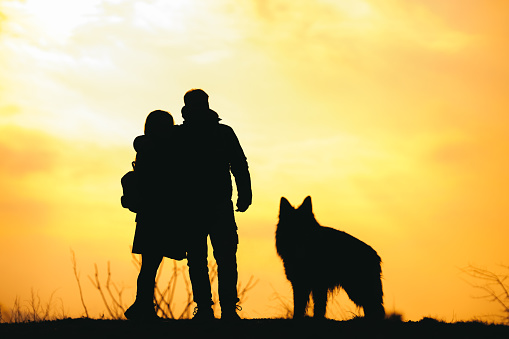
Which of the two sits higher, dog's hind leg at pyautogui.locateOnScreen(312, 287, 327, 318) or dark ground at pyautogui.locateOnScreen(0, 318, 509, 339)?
dog's hind leg at pyautogui.locateOnScreen(312, 287, 327, 318)

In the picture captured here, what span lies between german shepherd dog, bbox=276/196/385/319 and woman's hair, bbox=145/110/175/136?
2.73 metres

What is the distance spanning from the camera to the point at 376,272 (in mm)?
8438

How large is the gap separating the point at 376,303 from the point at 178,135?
13.6 feet

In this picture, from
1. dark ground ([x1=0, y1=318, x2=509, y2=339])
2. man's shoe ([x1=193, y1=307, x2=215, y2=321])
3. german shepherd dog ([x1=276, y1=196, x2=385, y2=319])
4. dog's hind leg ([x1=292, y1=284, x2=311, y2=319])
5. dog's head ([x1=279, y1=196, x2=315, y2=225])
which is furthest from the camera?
dog's head ([x1=279, y1=196, x2=315, y2=225])

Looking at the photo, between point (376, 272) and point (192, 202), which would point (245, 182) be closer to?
point (192, 202)

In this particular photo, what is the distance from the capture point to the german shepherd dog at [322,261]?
26.4 feet

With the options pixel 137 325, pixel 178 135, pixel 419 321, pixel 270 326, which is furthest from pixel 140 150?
pixel 419 321

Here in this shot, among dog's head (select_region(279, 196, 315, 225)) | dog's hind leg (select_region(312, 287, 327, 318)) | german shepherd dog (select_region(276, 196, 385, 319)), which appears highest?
dog's head (select_region(279, 196, 315, 225))

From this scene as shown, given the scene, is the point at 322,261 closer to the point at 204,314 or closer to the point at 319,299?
the point at 319,299

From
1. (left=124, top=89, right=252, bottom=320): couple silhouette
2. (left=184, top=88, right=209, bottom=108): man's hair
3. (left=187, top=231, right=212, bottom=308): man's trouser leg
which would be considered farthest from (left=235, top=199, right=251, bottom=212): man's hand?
(left=184, top=88, right=209, bottom=108): man's hair

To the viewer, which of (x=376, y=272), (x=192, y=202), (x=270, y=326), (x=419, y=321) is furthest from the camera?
(x=376, y=272)

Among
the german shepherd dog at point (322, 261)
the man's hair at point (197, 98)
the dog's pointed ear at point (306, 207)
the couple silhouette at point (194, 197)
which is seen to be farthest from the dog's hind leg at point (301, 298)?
the man's hair at point (197, 98)

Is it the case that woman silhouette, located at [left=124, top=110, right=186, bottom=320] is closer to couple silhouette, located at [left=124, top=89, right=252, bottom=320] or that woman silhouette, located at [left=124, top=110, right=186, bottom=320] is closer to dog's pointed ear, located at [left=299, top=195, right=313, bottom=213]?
couple silhouette, located at [left=124, top=89, right=252, bottom=320]

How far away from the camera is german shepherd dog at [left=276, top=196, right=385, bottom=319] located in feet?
26.4
